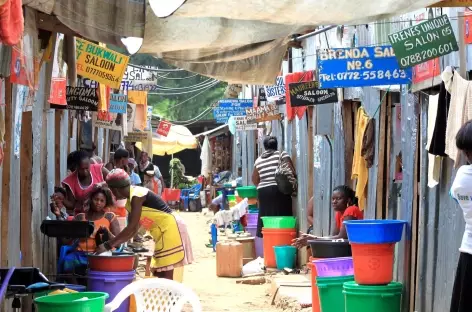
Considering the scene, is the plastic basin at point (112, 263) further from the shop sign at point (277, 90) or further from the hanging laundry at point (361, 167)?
the shop sign at point (277, 90)

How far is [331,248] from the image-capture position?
9.70 m

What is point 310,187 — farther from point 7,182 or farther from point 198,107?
point 198,107

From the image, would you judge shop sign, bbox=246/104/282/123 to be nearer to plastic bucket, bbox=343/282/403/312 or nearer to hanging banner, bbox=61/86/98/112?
hanging banner, bbox=61/86/98/112

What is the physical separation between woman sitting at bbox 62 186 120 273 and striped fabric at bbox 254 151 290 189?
19.8ft

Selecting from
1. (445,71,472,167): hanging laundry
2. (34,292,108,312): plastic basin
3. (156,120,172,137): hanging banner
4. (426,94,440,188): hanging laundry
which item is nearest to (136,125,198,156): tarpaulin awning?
(156,120,172,137): hanging banner

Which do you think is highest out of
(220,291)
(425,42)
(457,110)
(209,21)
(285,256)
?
(209,21)

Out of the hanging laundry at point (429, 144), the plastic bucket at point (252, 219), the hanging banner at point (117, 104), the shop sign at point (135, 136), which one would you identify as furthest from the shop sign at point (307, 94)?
the shop sign at point (135, 136)

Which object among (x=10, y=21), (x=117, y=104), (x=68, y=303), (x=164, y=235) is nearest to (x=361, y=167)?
(x=164, y=235)

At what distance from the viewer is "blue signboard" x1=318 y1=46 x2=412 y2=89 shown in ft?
28.0

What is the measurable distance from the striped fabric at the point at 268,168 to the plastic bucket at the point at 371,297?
283 inches

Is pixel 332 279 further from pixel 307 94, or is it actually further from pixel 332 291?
pixel 307 94

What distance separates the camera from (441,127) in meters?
7.58

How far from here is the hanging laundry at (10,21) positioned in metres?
4.98

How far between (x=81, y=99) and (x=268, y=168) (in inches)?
165
